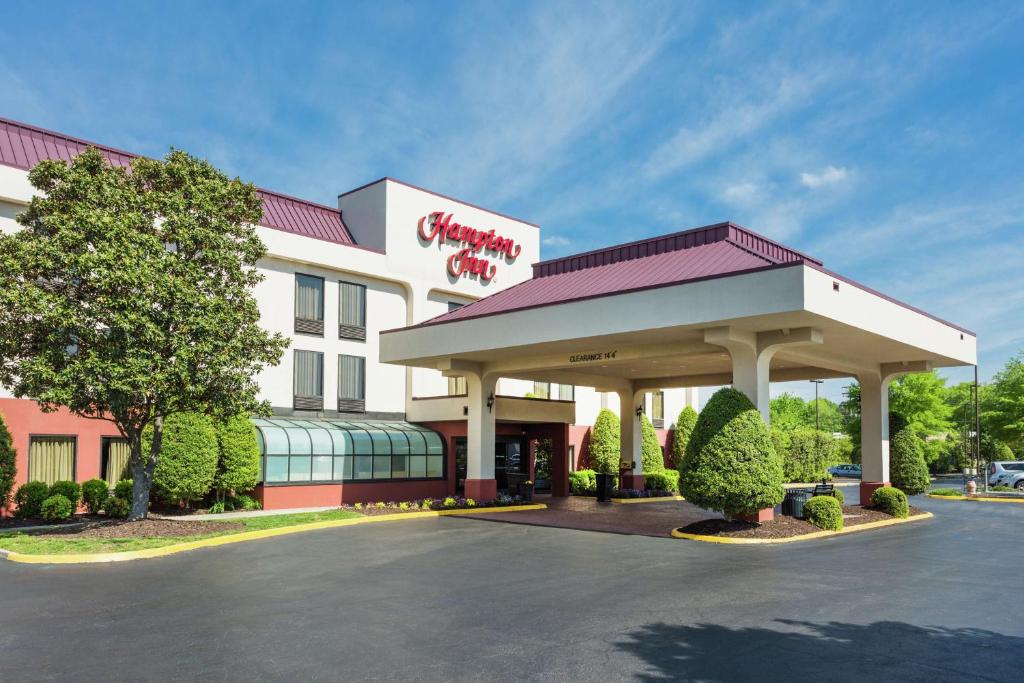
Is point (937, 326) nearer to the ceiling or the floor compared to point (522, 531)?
nearer to the ceiling

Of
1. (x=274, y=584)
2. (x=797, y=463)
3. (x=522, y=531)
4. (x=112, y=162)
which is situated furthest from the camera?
(x=797, y=463)

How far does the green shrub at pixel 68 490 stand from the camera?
966 inches

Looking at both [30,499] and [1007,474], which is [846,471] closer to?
[1007,474]

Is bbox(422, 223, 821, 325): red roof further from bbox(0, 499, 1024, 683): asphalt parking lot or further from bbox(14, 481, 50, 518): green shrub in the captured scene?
bbox(14, 481, 50, 518): green shrub

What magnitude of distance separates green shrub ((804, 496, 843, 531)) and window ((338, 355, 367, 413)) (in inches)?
724

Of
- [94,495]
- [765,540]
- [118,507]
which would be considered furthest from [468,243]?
[765,540]

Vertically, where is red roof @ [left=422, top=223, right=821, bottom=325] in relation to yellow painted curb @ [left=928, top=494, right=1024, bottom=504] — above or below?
above

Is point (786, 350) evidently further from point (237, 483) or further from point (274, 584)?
point (237, 483)

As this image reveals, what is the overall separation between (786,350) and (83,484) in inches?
822

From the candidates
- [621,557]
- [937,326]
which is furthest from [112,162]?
[937,326]

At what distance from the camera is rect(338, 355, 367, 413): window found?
3362cm

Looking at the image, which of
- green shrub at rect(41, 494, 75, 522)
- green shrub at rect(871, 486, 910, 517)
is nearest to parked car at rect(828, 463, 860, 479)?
green shrub at rect(871, 486, 910, 517)

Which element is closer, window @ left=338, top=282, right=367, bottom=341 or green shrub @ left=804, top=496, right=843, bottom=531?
green shrub @ left=804, top=496, right=843, bottom=531

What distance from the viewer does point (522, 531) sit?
867 inches
